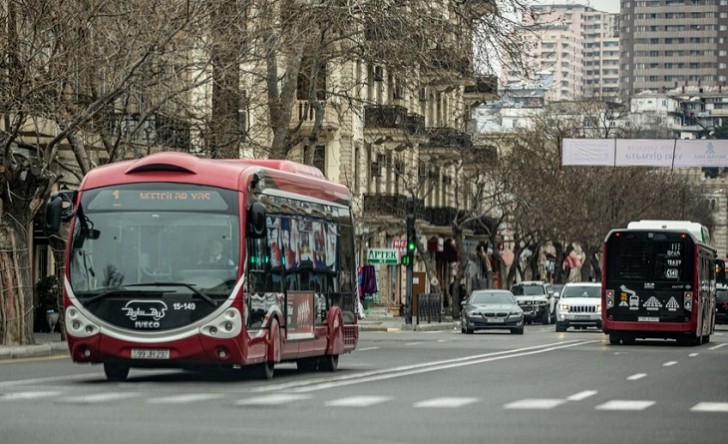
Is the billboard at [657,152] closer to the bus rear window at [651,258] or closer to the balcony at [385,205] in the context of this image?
the balcony at [385,205]

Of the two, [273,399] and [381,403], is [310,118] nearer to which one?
[273,399]

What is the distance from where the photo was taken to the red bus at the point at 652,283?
44562 mm

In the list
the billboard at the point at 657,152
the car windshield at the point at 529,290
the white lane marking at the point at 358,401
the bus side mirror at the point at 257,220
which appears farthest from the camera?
the car windshield at the point at 529,290

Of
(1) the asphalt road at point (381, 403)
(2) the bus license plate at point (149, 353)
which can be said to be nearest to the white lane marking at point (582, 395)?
(1) the asphalt road at point (381, 403)

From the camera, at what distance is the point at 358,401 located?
19750 millimetres

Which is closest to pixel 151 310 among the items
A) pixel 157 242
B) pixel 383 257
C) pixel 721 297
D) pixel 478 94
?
pixel 157 242

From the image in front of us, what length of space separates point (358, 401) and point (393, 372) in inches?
296

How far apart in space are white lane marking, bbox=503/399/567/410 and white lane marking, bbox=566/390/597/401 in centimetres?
42

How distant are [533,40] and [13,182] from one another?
12.2 meters

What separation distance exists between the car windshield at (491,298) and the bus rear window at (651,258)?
1229 cm

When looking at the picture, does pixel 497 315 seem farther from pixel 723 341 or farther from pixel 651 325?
pixel 651 325

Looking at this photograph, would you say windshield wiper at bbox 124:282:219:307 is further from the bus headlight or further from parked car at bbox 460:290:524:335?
parked car at bbox 460:290:524:335

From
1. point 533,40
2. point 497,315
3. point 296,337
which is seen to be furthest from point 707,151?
point 296,337

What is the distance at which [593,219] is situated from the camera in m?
94.1
